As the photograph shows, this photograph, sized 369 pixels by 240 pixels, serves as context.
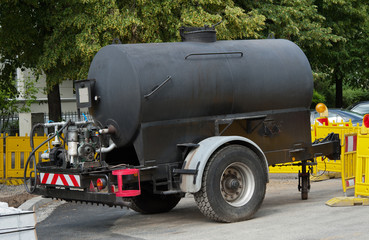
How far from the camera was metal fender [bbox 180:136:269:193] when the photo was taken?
25.8 feet

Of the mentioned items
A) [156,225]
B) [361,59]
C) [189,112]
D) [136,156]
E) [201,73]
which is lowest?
[156,225]

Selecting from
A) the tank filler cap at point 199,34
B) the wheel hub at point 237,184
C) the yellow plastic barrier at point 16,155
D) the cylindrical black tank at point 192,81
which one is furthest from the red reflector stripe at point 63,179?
the yellow plastic barrier at point 16,155

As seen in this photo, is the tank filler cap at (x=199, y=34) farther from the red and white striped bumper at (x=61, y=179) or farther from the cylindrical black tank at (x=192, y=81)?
the red and white striped bumper at (x=61, y=179)

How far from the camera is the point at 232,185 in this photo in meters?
8.32

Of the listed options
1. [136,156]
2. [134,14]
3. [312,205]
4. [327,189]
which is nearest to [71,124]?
[136,156]

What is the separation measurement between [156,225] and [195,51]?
2404mm

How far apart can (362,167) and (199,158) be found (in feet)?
9.29

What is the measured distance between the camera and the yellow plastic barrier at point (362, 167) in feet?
30.3

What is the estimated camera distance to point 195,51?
28.0ft

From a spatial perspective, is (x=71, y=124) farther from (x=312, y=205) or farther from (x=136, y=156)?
(x=312, y=205)

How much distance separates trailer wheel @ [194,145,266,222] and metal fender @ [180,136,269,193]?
0.13m

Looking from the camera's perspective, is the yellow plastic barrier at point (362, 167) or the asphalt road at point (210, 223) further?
the yellow plastic barrier at point (362, 167)

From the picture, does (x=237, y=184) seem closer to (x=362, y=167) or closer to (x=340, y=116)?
(x=362, y=167)

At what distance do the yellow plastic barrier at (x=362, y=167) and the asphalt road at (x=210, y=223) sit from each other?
14.2 inches
